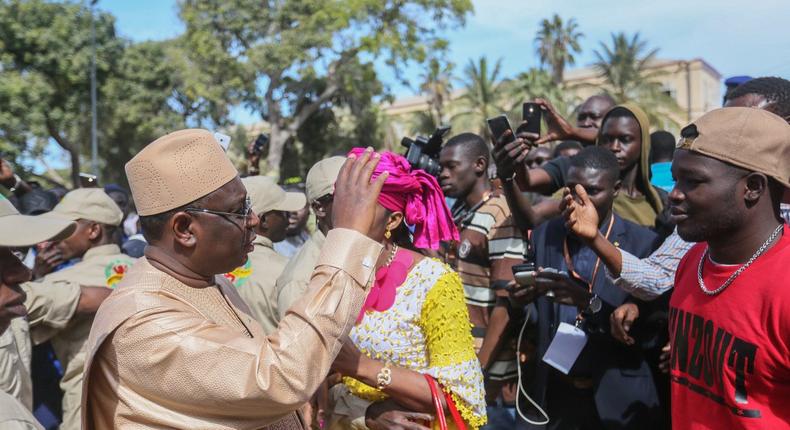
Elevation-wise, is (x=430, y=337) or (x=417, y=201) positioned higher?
(x=417, y=201)

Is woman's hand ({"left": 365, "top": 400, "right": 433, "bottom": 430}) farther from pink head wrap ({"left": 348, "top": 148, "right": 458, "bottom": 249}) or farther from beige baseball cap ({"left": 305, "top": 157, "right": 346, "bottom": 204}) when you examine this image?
beige baseball cap ({"left": 305, "top": 157, "right": 346, "bottom": 204})

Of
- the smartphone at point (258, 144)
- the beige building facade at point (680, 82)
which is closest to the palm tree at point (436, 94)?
the beige building facade at point (680, 82)

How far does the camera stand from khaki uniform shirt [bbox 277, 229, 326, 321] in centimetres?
369

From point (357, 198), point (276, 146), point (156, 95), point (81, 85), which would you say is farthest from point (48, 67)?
point (357, 198)

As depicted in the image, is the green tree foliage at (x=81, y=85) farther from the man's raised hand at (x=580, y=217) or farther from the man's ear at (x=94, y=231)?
the man's raised hand at (x=580, y=217)

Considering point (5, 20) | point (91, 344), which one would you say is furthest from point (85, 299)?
point (5, 20)

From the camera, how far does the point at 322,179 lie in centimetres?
362

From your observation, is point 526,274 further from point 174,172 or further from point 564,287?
point 174,172

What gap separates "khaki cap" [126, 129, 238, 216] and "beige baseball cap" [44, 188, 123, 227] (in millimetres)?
3224

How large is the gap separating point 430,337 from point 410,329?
90mm

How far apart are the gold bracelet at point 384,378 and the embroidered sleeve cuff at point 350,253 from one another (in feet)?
2.64

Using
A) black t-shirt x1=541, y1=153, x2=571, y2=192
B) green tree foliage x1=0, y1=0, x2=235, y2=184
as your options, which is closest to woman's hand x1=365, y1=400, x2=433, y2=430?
black t-shirt x1=541, y1=153, x2=571, y2=192

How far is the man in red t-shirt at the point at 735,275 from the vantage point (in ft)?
7.07

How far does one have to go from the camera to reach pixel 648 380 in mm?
3457
